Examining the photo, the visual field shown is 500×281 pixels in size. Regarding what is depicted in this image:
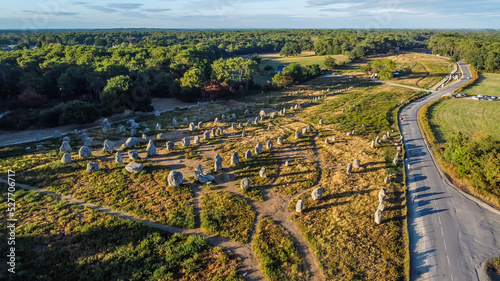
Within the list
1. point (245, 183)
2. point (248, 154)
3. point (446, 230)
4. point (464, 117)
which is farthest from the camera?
point (464, 117)

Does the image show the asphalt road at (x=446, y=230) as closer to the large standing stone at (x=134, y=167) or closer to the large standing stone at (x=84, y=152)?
the large standing stone at (x=134, y=167)

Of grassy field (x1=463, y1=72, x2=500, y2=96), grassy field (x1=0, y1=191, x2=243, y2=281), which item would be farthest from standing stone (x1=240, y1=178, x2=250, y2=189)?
grassy field (x1=463, y1=72, x2=500, y2=96)

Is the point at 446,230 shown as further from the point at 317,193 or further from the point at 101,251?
the point at 101,251

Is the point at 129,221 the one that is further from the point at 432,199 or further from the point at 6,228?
the point at 432,199

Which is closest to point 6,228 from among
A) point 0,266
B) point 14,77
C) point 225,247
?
point 0,266

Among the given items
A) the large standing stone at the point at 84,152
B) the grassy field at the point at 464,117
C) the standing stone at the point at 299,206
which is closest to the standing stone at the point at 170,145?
the large standing stone at the point at 84,152

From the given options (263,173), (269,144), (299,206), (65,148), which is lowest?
(299,206)

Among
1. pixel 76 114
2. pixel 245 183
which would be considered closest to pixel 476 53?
pixel 245 183
